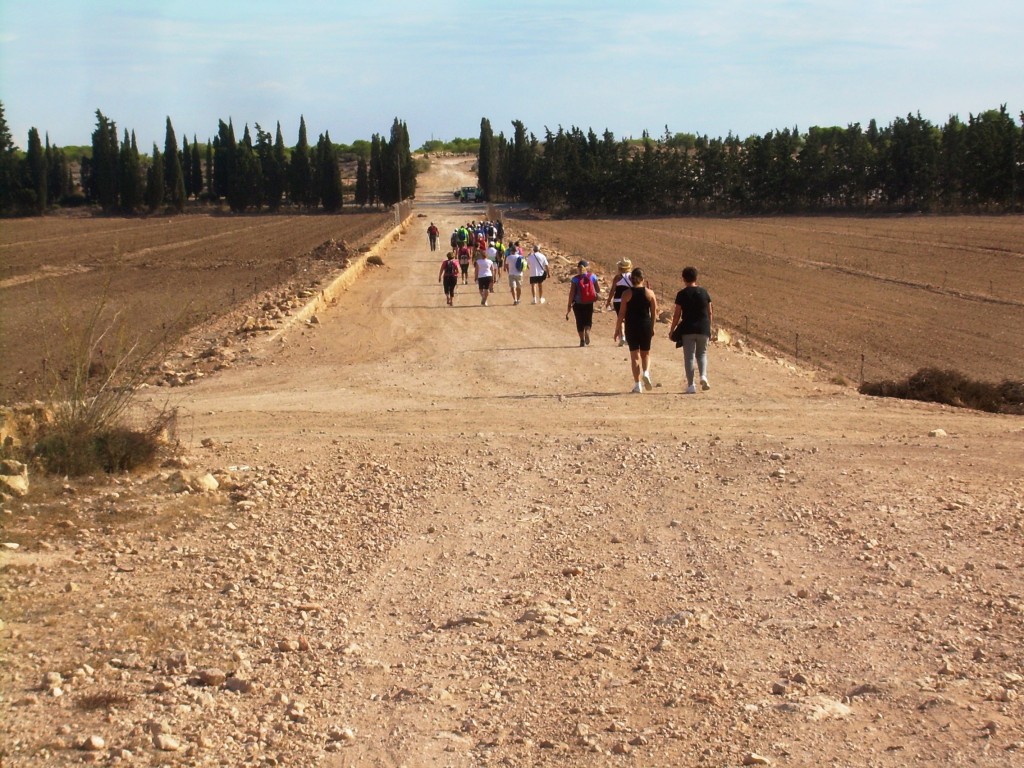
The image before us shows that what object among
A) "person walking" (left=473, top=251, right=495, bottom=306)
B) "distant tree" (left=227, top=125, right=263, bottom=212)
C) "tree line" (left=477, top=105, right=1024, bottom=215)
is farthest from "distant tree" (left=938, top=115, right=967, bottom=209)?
"person walking" (left=473, top=251, right=495, bottom=306)

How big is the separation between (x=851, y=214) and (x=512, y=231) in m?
40.8

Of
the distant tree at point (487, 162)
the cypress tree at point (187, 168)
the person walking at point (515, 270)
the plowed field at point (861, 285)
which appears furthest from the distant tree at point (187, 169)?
the person walking at point (515, 270)

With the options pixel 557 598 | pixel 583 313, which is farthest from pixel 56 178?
pixel 557 598

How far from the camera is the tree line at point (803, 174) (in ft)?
297

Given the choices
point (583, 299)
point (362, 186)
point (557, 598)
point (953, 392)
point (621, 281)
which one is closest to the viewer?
point (557, 598)

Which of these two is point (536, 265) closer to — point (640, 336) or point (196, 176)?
point (640, 336)

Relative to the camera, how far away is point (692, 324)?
13.9 m

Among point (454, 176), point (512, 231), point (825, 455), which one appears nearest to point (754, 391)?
point (825, 455)

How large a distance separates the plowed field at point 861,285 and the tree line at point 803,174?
54.8 feet

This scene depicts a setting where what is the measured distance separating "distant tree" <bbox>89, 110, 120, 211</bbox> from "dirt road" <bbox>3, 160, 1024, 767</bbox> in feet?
350

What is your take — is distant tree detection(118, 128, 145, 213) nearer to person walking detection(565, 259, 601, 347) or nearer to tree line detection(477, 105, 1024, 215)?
tree line detection(477, 105, 1024, 215)

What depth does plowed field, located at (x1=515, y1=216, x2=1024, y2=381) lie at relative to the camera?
2438 cm

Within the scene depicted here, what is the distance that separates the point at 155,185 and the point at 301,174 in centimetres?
1654

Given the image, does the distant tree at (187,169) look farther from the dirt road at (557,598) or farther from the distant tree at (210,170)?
the dirt road at (557,598)
